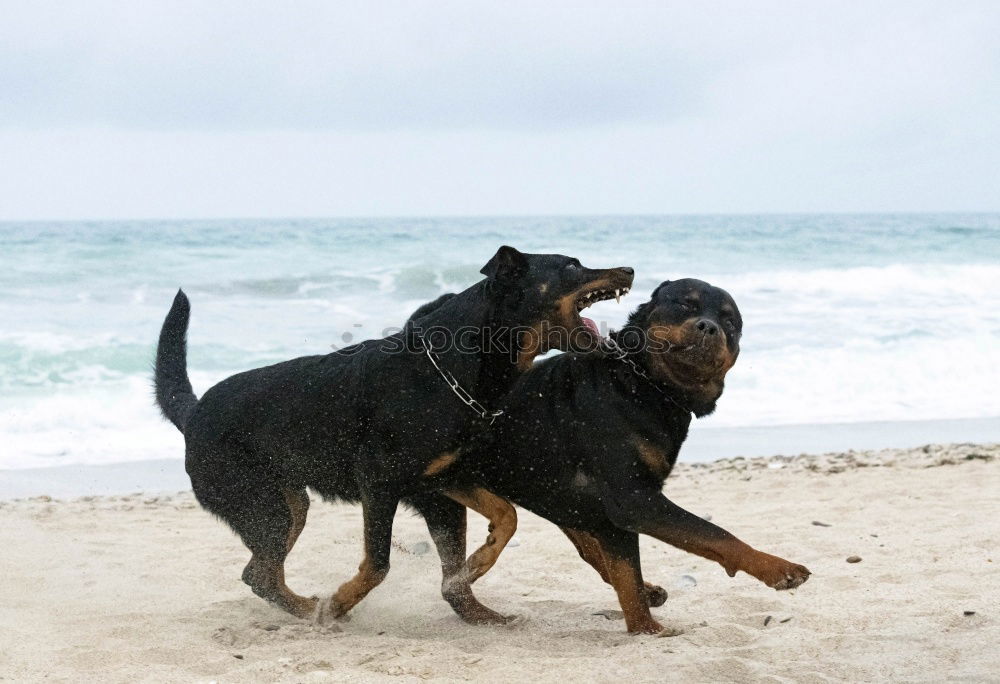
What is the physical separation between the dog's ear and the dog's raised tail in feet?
5.41

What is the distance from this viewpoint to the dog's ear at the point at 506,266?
418cm

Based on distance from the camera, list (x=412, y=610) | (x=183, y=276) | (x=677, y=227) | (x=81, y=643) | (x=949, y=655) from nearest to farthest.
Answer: (x=949, y=655) → (x=81, y=643) → (x=412, y=610) → (x=183, y=276) → (x=677, y=227)

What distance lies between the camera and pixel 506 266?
4199 millimetres

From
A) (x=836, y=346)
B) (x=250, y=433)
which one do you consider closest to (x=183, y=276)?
(x=836, y=346)

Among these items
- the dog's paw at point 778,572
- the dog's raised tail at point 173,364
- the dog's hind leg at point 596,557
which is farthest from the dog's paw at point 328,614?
the dog's paw at point 778,572

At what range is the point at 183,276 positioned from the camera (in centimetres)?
1986

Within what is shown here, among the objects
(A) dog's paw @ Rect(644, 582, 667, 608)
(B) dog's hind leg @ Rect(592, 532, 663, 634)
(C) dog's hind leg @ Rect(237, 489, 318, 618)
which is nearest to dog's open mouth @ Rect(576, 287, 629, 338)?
(B) dog's hind leg @ Rect(592, 532, 663, 634)

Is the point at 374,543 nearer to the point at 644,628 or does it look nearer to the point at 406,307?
the point at 644,628

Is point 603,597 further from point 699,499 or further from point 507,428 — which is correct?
point 699,499

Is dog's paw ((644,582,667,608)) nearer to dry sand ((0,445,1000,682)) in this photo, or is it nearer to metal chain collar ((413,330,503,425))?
dry sand ((0,445,1000,682))

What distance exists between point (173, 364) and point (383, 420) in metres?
1.42

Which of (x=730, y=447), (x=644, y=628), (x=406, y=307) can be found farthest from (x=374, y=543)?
(x=406, y=307)

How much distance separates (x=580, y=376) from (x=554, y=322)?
0.29 metres

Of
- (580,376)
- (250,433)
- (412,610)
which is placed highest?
(580,376)
